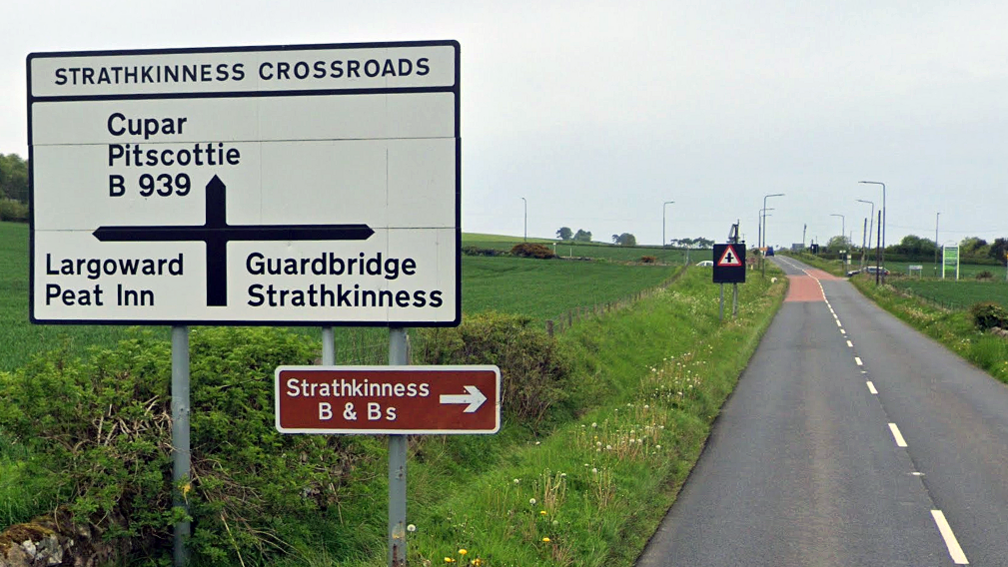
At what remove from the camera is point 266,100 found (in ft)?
16.0

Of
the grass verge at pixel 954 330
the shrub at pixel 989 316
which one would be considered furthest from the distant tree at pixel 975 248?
the shrub at pixel 989 316

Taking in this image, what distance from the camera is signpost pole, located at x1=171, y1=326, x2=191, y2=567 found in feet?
17.3

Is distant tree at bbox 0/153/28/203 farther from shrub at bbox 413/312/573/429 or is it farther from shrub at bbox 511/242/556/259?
shrub at bbox 413/312/573/429

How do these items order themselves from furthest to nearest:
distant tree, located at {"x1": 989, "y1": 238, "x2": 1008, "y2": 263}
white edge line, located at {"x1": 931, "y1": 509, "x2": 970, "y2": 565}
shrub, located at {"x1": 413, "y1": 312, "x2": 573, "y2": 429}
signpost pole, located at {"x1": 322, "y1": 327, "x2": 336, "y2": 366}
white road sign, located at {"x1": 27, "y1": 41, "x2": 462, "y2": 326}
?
distant tree, located at {"x1": 989, "y1": 238, "x2": 1008, "y2": 263} < shrub, located at {"x1": 413, "y1": 312, "x2": 573, "y2": 429} < white edge line, located at {"x1": 931, "y1": 509, "x2": 970, "y2": 565} < signpost pole, located at {"x1": 322, "y1": 327, "x2": 336, "y2": 366} < white road sign, located at {"x1": 27, "y1": 41, "x2": 462, "y2": 326}

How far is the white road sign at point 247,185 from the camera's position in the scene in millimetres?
4656

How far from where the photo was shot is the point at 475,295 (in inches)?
1718

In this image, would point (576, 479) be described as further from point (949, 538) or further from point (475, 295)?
point (475, 295)

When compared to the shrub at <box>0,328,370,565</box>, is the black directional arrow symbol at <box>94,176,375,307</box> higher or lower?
higher

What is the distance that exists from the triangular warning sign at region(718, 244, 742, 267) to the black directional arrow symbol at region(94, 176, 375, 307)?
24.7m

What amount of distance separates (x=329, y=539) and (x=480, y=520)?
1.23 m

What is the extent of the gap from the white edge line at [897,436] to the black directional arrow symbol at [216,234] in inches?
422

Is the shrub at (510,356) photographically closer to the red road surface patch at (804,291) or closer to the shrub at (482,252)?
the red road surface patch at (804,291)

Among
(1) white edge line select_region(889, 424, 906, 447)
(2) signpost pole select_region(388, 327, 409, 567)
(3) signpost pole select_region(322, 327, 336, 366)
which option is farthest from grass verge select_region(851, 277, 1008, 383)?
(2) signpost pole select_region(388, 327, 409, 567)

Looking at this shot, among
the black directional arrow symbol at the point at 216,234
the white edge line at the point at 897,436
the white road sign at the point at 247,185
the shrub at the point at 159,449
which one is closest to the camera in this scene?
the white road sign at the point at 247,185
